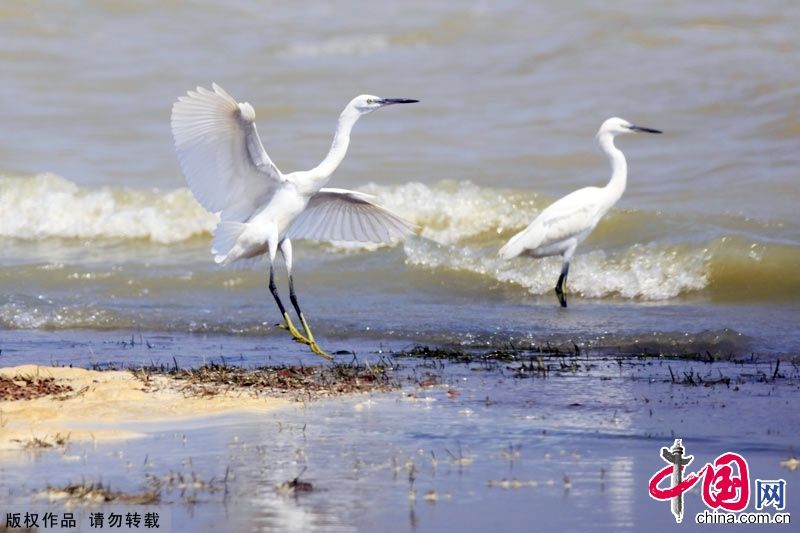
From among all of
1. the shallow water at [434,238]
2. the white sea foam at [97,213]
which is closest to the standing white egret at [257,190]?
the shallow water at [434,238]

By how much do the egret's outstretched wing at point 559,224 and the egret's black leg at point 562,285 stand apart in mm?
293

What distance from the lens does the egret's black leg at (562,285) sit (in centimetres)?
1305

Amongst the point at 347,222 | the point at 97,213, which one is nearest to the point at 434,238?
the point at 97,213

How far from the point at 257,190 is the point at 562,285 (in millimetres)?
4399

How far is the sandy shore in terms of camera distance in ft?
20.6

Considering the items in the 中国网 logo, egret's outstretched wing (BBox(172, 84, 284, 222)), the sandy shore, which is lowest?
the 中国网 logo

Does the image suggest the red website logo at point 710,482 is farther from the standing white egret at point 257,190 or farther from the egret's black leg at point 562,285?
the egret's black leg at point 562,285

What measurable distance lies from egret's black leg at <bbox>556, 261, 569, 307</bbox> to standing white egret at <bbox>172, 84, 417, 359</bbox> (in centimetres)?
252

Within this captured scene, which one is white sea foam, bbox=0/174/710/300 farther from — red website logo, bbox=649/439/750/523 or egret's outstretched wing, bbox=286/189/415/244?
red website logo, bbox=649/439/750/523

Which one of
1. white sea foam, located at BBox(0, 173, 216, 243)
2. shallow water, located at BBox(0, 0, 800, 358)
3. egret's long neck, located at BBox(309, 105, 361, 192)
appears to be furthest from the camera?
white sea foam, located at BBox(0, 173, 216, 243)

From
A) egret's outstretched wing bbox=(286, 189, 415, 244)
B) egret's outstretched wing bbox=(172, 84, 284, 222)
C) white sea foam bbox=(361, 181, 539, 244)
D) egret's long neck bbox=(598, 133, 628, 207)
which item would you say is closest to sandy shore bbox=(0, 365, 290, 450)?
egret's outstretched wing bbox=(172, 84, 284, 222)

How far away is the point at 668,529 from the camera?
4766 millimetres

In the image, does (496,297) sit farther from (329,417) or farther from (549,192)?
(329,417)

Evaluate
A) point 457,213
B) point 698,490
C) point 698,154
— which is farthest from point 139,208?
point 698,490
